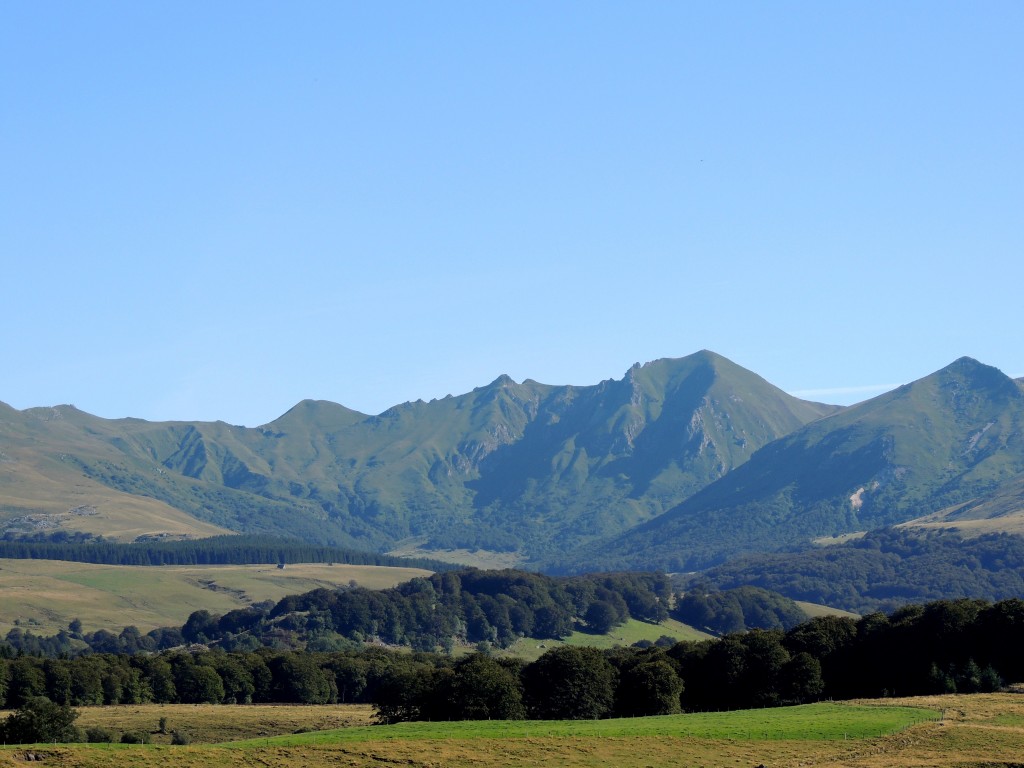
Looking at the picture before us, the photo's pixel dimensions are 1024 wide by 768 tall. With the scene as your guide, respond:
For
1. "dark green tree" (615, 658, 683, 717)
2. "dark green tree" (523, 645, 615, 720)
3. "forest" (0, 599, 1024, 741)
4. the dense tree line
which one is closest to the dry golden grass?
the dense tree line

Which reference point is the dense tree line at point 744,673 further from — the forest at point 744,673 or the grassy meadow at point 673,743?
the grassy meadow at point 673,743

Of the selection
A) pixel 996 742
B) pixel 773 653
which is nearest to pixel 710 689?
pixel 773 653

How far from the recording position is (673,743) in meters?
90.4

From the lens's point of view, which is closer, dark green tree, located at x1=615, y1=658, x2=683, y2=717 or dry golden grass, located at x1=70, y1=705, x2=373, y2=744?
dark green tree, located at x1=615, y1=658, x2=683, y2=717

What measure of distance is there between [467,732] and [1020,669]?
192ft

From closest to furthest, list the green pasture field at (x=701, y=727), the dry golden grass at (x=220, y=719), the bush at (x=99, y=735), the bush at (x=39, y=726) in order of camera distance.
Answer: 1. the green pasture field at (x=701, y=727)
2. the bush at (x=39, y=726)
3. the bush at (x=99, y=735)
4. the dry golden grass at (x=220, y=719)

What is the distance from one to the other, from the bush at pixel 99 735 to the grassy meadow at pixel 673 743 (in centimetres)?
2748

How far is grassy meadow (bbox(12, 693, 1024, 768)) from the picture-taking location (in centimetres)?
8075

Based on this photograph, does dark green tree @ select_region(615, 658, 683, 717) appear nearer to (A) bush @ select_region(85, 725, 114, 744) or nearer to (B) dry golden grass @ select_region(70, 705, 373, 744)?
(B) dry golden grass @ select_region(70, 705, 373, 744)

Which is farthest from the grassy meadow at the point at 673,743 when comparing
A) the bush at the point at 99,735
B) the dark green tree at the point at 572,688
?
the bush at the point at 99,735

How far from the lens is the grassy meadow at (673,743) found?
80.8 m

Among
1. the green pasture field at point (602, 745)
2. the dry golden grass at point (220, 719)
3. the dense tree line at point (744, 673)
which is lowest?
the dry golden grass at point (220, 719)

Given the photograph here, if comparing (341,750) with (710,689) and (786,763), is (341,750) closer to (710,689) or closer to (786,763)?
(786,763)

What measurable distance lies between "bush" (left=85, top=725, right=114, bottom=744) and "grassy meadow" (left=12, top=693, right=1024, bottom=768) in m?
27.5
